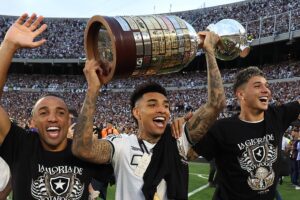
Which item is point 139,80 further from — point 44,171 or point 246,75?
point 44,171

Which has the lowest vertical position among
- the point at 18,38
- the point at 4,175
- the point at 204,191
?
the point at 204,191

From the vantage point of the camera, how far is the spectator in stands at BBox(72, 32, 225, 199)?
2.63 meters

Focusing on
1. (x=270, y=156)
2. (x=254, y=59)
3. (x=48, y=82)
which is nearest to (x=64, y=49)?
(x=48, y=82)

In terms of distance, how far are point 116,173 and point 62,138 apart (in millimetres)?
413

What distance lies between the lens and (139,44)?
241 centimetres

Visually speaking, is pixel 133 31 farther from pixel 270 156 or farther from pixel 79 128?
pixel 270 156

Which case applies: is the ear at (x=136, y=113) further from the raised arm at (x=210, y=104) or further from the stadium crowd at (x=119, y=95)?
the stadium crowd at (x=119, y=95)

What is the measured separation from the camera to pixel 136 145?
2.79 m

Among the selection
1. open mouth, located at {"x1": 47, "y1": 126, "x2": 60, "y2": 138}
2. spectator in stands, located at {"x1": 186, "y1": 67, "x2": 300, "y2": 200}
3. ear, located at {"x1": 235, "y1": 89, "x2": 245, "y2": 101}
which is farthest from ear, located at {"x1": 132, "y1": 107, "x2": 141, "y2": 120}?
ear, located at {"x1": 235, "y1": 89, "x2": 245, "y2": 101}

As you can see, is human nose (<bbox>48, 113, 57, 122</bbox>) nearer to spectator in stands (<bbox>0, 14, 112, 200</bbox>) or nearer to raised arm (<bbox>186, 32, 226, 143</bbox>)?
spectator in stands (<bbox>0, 14, 112, 200</bbox>)

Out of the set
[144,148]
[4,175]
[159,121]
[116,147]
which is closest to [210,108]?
[159,121]

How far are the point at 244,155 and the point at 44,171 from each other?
1681 millimetres

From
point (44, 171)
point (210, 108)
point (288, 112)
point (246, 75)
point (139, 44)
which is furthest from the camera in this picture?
point (288, 112)

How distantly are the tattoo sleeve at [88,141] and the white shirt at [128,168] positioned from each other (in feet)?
0.25
